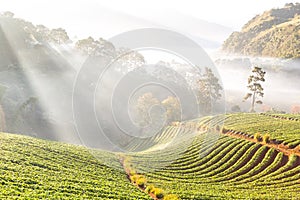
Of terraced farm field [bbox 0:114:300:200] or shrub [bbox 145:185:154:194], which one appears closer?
terraced farm field [bbox 0:114:300:200]

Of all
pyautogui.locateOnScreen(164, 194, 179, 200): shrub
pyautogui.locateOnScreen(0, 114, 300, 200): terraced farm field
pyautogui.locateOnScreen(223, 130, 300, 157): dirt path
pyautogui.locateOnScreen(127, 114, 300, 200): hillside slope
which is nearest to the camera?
pyautogui.locateOnScreen(0, 114, 300, 200): terraced farm field

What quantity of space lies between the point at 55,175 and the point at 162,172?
40.6ft

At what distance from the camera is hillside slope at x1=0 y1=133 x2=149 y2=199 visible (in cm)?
1580

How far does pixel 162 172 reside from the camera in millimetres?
29000

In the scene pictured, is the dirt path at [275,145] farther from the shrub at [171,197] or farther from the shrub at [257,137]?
the shrub at [171,197]

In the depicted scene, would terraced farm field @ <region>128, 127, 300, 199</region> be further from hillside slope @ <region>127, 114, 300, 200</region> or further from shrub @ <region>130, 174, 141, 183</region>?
shrub @ <region>130, 174, 141, 183</region>

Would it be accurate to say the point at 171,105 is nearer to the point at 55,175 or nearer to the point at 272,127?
the point at 272,127

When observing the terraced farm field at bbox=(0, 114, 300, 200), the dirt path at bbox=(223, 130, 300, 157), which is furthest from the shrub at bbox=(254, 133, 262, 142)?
the terraced farm field at bbox=(0, 114, 300, 200)

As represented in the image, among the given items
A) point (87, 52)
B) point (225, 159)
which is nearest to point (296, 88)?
point (87, 52)

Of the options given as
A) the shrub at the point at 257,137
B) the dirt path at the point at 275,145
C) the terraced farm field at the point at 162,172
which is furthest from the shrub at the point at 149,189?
the shrub at the point at 257,137

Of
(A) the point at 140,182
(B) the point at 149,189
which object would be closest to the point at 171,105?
(A) the point at 140,182

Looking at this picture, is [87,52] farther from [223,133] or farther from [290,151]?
[290,151]

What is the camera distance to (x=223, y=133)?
149ft

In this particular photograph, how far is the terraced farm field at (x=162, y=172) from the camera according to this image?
17.7m
